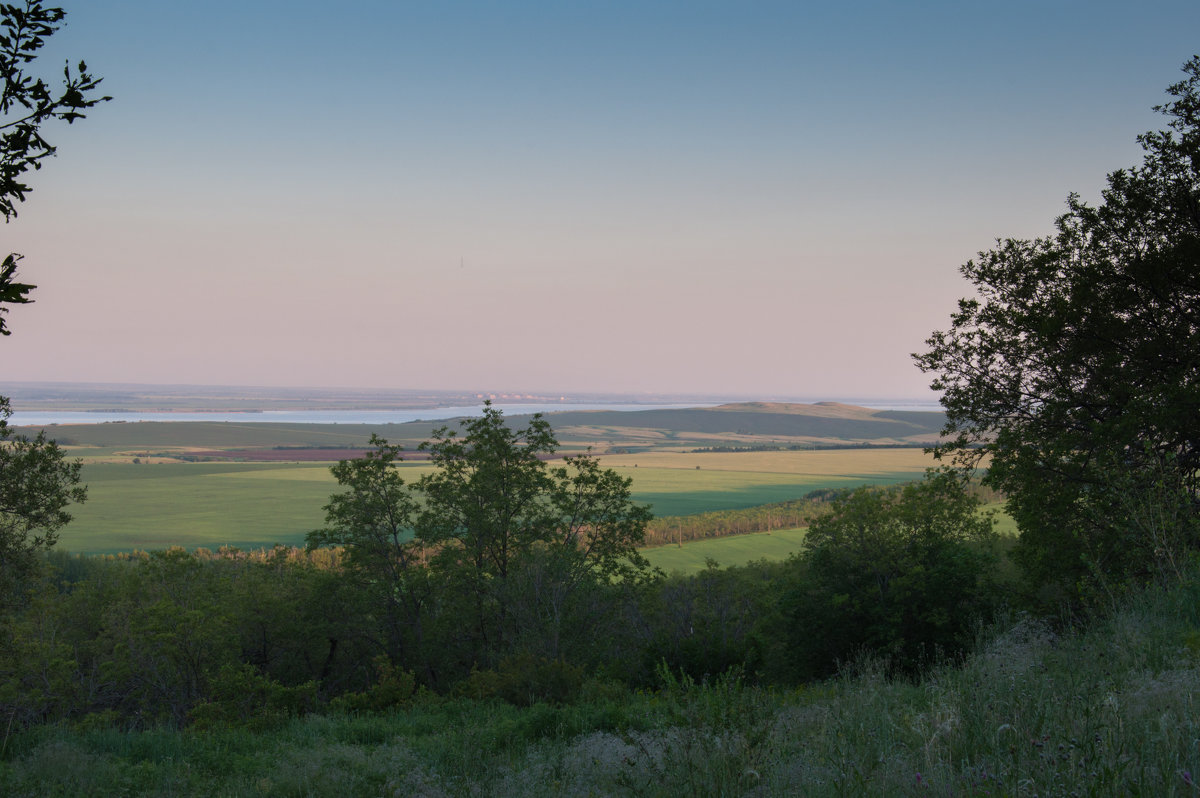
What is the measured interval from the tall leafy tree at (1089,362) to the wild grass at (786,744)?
25.2ft

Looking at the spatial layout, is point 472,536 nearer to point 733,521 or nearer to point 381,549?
point 381,549

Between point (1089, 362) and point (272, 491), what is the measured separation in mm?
114187

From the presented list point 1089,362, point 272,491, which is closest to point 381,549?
point 1089,362

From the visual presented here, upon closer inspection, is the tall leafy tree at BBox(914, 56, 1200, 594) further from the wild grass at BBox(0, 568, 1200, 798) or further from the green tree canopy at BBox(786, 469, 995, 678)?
the wild grass at BBox(0, 568, 1200, 798)

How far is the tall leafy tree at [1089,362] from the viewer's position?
16641 millimetres

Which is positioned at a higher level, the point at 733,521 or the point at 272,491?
the point at 733,521

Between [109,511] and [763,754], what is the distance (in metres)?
112

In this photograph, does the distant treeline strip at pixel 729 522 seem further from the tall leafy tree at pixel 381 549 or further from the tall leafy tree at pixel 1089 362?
the tall leafy tree at pixel 1089 362

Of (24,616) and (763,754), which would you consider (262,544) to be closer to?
(24,616)

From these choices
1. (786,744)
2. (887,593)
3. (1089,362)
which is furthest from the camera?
(887,593)

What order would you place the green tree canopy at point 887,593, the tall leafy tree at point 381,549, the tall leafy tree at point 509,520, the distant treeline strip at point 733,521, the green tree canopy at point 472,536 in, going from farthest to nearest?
the distant treeline strip at point 733,521
the tall leafy tree at point 381,549
the green tree canopy at point 472,536
the tall leafy tree at point 509,520
the green tree canopy at point 887,593

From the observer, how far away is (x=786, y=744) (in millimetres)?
6020

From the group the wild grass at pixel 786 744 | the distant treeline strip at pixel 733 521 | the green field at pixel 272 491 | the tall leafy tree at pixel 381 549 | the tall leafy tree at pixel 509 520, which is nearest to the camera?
the wild grass at pixel 786 744

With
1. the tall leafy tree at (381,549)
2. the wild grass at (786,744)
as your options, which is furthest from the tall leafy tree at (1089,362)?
the tall leafy tree at (381,549)
